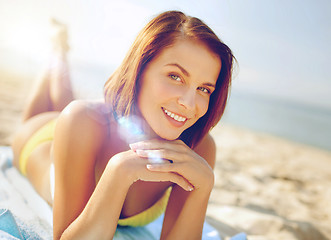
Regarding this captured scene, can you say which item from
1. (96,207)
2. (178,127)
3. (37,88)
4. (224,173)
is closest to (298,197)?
(224,173)

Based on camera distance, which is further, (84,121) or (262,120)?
(262,120)

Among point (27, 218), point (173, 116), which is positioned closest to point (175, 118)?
point (173, 116)

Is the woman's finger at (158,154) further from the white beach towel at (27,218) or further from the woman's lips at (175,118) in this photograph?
the white beach towel at (27,218)

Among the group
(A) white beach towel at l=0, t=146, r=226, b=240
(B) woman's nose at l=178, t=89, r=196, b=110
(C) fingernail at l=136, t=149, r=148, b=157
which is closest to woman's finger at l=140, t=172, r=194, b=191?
(C) fingernail at l=136, t=149, r=148, b=157

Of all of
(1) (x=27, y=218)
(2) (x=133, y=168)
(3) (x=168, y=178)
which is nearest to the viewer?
(2) (x=133, y=168)

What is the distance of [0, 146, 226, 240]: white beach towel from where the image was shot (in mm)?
1589

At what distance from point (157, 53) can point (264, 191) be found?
3588 millimetres

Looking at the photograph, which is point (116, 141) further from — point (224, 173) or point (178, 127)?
point (224, 173)

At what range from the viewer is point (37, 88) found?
336cm

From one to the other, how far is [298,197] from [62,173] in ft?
13.0

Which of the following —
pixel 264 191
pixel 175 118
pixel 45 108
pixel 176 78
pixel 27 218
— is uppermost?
pixel 176 78

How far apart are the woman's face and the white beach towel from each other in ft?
3.41

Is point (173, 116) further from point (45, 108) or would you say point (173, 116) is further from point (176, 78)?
point (45, 108)

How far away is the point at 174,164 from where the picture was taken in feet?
4.85
